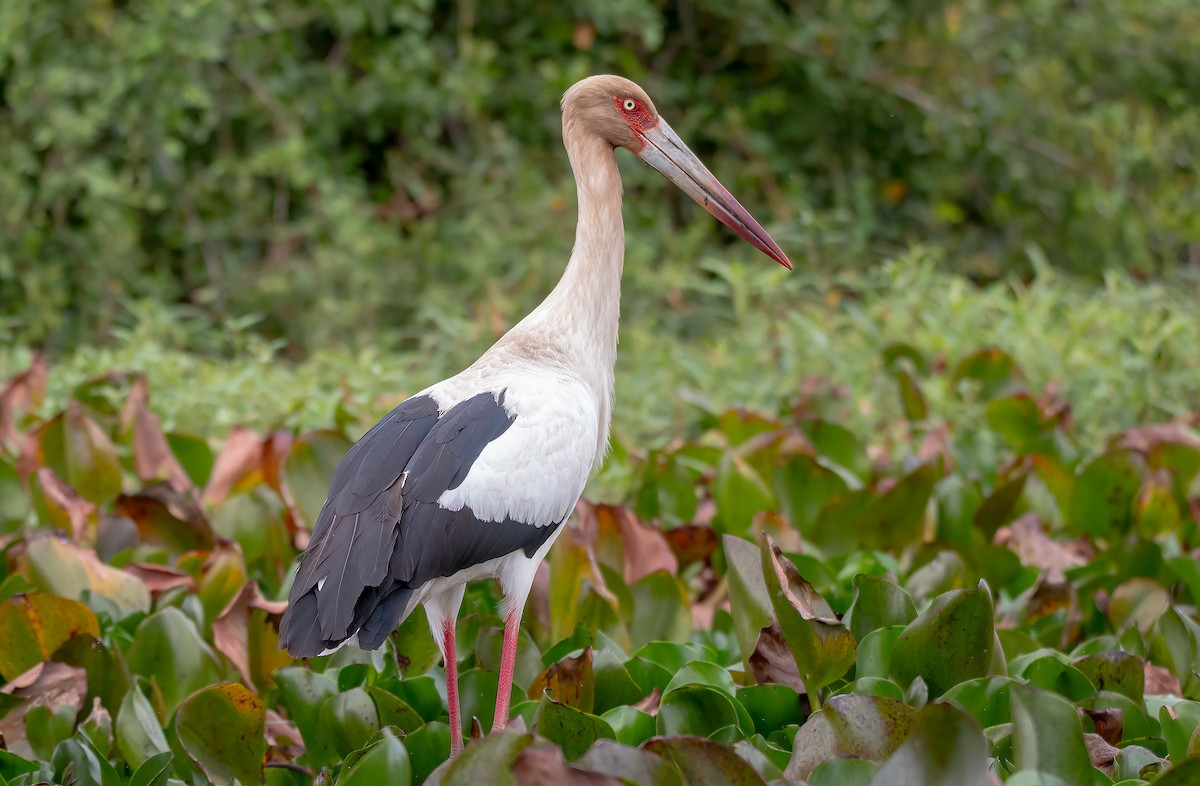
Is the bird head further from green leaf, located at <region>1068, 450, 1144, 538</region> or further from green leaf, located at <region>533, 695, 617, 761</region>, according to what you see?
green leaf, located at <region>533, 695, 617, 761</region>

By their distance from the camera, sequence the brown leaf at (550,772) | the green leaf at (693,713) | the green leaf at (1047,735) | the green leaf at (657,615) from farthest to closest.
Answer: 1. the green leaf at (657,615)
2. the green leaf at (693,713)
3. the green leaf at (1047,735)
4. the brown leaf at (550,772)

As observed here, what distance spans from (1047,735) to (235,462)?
2.50m

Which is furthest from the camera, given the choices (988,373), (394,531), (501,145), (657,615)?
(501,145)

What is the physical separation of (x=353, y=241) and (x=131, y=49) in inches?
53.3

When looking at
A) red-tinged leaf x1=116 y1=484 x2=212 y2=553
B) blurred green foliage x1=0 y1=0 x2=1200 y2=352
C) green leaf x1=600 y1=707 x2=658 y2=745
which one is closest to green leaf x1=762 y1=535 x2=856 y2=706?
green leaf x1=600 y1=707 x2=658 y2=745

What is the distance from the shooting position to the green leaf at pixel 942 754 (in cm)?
199

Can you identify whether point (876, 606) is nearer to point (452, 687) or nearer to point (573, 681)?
point (573, 681)

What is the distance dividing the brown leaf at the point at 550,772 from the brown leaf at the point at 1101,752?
1.04 metres

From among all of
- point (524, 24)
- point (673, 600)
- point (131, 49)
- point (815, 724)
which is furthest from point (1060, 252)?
point (815, 724)

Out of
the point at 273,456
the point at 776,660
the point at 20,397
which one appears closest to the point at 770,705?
the point at 776,660

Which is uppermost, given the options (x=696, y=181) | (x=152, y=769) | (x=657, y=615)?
(x=696, y=181)

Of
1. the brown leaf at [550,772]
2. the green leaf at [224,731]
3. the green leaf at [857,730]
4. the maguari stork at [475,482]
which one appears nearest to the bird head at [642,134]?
the maguari stork at [475,482]

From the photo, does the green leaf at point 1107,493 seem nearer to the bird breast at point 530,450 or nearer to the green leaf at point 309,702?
the bird breast at point 530,450

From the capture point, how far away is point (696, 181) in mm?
3729
